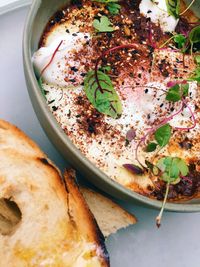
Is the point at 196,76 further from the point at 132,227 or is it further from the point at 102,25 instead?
the point at 132,227

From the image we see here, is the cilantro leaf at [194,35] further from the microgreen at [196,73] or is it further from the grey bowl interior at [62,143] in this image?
the grey bowl interior at [62,143]

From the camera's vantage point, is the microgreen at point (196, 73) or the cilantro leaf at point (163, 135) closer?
the cilantro leaf at point (163, 135)

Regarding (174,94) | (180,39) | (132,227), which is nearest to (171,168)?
(174,94)

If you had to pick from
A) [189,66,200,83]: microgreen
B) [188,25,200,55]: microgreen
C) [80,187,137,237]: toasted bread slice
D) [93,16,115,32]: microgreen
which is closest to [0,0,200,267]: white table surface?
[80,187,137,237]: toasted bread slice

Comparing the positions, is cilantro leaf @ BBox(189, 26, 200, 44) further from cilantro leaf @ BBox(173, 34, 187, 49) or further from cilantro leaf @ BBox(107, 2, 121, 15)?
cilantro leaf @ BBox(107, 2, 121, 15)

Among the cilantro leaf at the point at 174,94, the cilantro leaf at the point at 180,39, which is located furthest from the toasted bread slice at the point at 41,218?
the cilantro leaf at the point at 180,39
